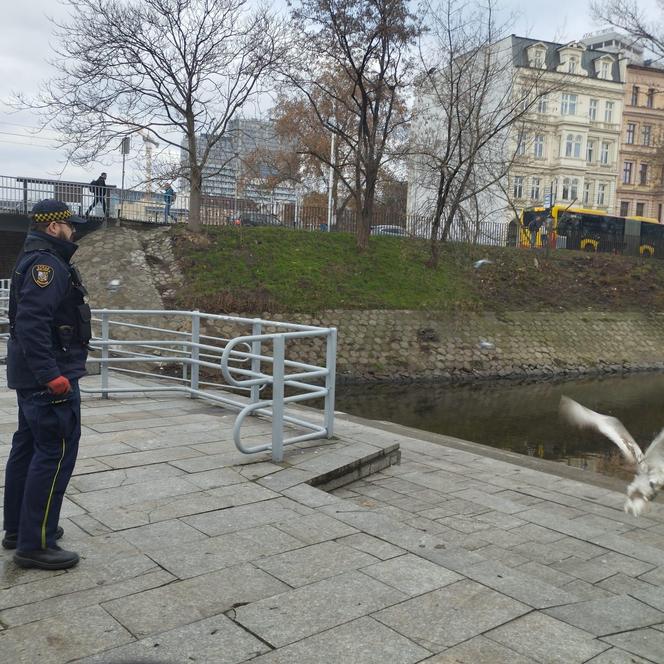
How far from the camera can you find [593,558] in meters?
4.69

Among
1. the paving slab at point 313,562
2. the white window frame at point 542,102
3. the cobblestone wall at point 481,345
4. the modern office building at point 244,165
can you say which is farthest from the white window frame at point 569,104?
the paving slab at point 313,562

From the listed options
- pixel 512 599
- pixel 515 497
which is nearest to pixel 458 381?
pixel 515 497

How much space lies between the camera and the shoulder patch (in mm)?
3521

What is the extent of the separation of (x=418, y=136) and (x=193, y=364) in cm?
2344

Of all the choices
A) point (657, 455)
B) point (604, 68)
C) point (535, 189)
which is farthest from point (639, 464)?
point (604, 68)

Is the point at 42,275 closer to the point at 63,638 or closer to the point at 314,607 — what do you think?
the point at 63,638

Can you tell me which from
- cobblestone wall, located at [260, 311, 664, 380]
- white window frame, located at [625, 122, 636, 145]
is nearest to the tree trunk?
cobblestone wall, located at [260, 311, 664, 380]

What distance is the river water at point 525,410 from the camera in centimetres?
1127

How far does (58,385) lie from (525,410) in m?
13.3

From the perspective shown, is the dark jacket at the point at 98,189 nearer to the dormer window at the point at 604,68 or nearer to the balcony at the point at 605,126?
the balcony at the point at 605,126

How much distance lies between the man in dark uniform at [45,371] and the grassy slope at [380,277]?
54.5 ft

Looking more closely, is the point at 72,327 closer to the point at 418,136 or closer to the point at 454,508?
the point at 454,508

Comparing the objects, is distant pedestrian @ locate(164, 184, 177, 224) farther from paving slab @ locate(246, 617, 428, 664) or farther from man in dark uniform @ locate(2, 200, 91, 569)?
paving slab @ locate(246, 617, 428, 664)

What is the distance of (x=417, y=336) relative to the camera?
71.1 ft
